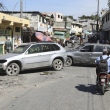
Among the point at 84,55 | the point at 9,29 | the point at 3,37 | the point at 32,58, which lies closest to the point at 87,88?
the point at 32,58

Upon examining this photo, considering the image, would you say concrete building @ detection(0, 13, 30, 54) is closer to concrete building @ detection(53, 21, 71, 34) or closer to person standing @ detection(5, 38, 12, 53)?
person standing @ detection(5, 38, 12, 53)

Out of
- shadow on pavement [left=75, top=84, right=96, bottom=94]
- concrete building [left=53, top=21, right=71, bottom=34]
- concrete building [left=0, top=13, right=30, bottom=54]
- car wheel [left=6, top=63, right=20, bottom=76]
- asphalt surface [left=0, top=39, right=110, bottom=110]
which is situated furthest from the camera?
concrete building [left=53, top=21, right=71, bottom=34]

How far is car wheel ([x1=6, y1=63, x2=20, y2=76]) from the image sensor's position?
996 cm

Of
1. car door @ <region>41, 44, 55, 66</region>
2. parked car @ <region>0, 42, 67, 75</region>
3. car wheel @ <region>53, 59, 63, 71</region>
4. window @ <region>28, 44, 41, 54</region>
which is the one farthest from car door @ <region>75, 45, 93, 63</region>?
window @ <region>28, 44, 41, 54</region>

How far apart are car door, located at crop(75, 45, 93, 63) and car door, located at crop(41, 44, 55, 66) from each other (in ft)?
9.02

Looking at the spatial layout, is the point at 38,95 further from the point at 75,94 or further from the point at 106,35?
the point at 106,35

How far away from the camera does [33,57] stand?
10.7 m

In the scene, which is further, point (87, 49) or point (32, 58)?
point (87, 49)

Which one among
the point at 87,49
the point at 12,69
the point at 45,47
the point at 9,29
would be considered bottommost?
the point at 12,69

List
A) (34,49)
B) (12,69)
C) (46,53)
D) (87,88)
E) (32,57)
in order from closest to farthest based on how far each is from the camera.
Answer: (87,88), (12,69), (32,57), (34,49), (46,53)

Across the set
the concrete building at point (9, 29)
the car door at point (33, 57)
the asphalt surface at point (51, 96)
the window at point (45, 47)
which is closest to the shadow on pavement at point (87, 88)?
the asphalt surface at point (51, 96)

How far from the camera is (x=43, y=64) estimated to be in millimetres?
11133

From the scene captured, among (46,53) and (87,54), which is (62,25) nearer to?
(87,54)

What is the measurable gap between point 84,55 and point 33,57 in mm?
4396
